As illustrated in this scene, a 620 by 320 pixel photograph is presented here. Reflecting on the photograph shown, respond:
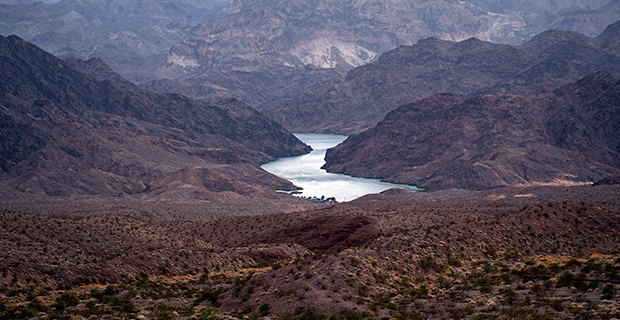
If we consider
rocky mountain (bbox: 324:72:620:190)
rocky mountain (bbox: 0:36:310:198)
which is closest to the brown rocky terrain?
rocky mountain (bbox: 0:36:310:198)

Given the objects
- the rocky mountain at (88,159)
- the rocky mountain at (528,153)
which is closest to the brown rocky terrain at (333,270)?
the rocky mountain at (88,159)

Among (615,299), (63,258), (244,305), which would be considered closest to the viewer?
(615,299)

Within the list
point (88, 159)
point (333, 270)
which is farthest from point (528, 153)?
point (333, 270)

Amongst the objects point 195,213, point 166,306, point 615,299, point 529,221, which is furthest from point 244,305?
point 195,213

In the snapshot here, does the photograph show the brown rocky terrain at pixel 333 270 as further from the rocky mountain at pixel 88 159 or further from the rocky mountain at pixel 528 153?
the rocky mountain at pixel 528 153

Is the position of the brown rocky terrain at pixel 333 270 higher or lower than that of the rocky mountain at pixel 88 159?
lower

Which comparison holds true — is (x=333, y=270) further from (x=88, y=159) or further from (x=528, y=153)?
(x=528, y=153)

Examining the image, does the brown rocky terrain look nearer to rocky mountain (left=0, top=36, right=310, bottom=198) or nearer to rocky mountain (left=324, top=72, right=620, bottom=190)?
rocky mountain (left=0, top=36, right=310, bottom=198)

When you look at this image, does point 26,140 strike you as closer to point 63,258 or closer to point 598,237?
point 63,258
